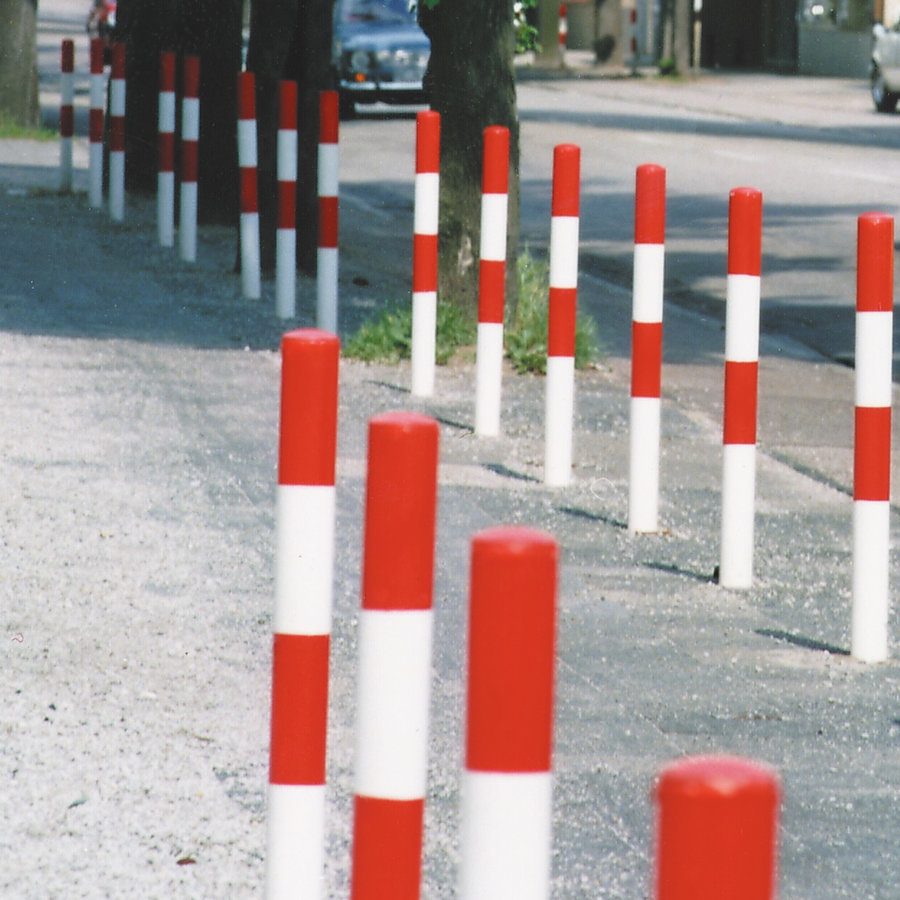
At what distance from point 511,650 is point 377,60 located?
27550 mm

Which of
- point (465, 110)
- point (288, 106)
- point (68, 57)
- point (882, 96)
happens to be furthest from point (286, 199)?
point (882, 96)

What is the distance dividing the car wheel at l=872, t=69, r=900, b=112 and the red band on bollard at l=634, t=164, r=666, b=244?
2690 cm

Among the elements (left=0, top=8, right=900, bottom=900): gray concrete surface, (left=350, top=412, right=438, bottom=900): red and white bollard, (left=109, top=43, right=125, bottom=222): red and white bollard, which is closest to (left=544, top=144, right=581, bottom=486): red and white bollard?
(left=0, top=8, right=900, bottom=900): gray concrete surface

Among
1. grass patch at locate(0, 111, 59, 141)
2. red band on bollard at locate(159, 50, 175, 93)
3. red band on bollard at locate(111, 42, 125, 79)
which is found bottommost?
grass patch at locate(0, 111, 59, 141)

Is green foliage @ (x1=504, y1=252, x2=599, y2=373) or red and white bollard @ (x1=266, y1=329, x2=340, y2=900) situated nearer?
red and white bollard @ (x1=266, y1=329, x2=340, y2=900)

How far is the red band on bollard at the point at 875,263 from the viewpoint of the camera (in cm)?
479

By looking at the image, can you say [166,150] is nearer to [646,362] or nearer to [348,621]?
[646,362]

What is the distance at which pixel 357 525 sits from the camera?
6074 mm

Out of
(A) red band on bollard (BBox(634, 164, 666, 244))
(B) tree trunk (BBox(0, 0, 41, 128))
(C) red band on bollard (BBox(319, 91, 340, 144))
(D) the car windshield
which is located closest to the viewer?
(A) red band on bollard (BBox(634, 164, 666, 244))

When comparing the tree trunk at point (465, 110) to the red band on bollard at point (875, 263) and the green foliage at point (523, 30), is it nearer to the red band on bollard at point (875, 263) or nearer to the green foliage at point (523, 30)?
the green foliage at point (523, 30)

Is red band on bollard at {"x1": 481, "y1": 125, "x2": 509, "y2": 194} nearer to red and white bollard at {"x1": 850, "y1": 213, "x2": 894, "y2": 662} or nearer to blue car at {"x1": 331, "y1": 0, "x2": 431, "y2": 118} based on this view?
red and white bollard at {"x1": 850, "y1": 213, "x2": 894, "y2": 662}

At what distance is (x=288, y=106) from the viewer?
388 inches

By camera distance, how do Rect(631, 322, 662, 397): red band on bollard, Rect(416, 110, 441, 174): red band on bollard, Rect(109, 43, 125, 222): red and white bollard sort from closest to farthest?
Rect(631, 322, 662, 397): red band on bollard
Rect(416, 110, 441, 174): red band on bollard
Rect(109, 43, 125, 222): red and white bollard

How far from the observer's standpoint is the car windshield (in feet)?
96.5
